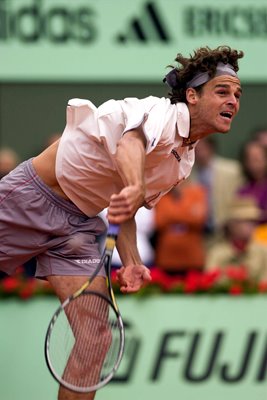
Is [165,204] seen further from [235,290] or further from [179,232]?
[235,290]

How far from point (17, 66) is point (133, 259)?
426cm

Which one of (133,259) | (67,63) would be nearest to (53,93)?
(67,63)

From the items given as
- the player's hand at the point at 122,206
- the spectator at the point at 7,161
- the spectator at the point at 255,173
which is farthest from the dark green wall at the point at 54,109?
the player's hand at the point at 122,206

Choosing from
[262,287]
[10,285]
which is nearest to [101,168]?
[10,285]

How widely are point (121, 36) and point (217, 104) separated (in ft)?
14.7

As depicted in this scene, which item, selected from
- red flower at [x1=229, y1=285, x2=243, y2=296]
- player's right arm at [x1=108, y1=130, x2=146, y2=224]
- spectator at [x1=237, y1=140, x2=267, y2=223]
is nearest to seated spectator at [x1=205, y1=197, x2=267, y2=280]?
spectator at [x1=237, y1=140, x2=267, y2=223]

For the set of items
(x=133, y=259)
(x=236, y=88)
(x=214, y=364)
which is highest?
(x=236, y=88)

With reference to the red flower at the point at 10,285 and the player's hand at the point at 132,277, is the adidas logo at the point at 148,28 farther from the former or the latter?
the player's hand at the point at 132,277

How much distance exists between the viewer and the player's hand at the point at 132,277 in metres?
7.11

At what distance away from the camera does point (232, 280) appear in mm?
9797

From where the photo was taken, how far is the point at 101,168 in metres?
7.13

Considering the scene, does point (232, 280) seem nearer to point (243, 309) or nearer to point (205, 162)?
point (243, 309)

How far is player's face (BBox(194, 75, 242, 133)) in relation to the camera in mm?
6961

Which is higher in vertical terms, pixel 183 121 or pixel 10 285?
pixel 183 121
